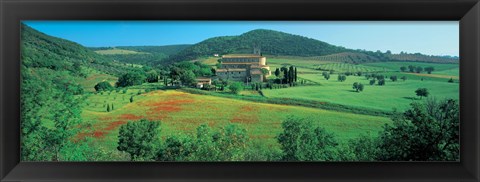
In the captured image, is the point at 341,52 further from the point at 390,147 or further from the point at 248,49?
the point at 390,147

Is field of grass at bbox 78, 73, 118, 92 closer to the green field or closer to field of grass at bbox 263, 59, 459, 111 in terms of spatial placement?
the green field

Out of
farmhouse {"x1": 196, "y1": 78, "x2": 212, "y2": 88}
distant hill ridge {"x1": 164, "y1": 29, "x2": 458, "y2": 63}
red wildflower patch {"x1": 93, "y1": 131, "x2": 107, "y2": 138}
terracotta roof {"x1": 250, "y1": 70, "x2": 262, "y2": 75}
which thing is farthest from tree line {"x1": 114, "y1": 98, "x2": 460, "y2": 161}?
distant hill ridge {"x1": 164, "y1": 29, "x2": 458, "y2": 63}

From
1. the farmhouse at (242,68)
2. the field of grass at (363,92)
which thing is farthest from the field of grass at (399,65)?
the farmhouse at (242,68)

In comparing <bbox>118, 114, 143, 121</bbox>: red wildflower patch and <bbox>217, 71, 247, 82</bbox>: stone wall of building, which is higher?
<bbox>217, 71, 247, 82</bbox>: stone wall of building

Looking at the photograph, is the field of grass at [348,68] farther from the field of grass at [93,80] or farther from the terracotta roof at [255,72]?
the field of grass at [93,80]

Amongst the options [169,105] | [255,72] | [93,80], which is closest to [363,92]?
[255,72]

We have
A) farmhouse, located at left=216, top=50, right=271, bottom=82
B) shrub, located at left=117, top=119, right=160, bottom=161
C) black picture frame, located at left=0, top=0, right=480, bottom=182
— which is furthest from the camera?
farmhouse, located at left=216, top=50, right=271, bottom=82

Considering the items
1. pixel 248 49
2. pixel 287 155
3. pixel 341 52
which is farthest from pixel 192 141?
pixel 341 52
